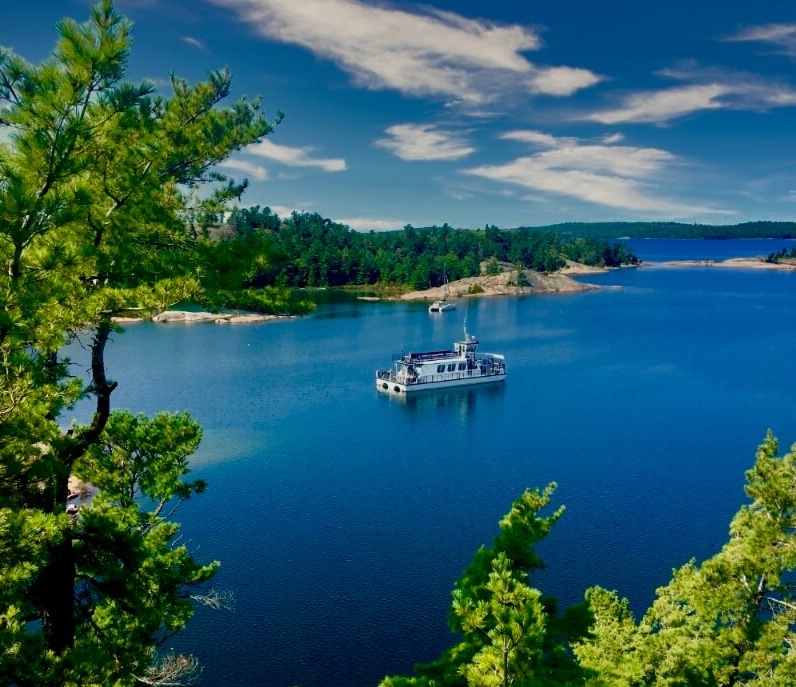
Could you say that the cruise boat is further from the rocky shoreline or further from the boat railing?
the rocky shoreline

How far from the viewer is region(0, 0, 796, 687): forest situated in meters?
Result: 8.74

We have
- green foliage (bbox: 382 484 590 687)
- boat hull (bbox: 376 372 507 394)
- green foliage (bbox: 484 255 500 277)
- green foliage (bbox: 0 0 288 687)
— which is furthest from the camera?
green foliage (bbox: 484 255 500 277)

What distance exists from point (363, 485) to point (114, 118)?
113 ft

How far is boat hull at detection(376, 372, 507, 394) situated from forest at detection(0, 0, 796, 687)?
5199 cm

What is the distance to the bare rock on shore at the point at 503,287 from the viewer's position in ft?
515

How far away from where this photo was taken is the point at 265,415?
5709cm

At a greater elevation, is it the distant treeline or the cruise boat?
the distant treeline

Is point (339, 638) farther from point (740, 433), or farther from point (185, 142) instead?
point (740, 433)

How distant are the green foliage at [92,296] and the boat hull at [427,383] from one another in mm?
54338

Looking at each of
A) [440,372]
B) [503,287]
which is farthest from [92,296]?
[503,287]

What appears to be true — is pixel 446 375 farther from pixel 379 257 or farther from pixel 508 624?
pixel 379 257

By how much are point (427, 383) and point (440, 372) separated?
2775 mm

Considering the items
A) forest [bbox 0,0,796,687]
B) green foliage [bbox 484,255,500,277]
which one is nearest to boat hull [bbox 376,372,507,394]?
forest [bbox 0,0,796,687]

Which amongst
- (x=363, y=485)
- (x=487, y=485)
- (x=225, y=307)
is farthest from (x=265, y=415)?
(x=225, y=307)
